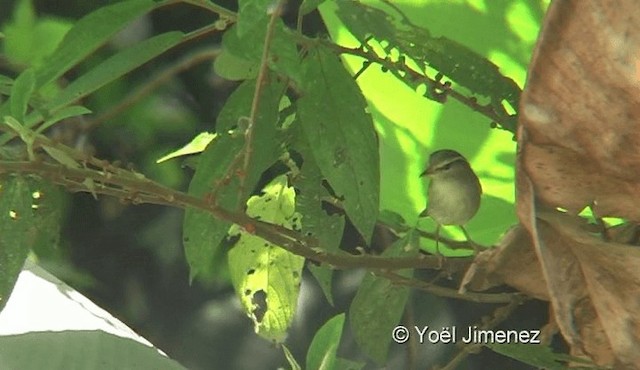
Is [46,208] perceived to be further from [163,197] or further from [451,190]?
[451,190]

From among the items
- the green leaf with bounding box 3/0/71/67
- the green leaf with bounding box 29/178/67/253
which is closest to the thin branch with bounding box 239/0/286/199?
the green leaf with bounding box 29/178/67/253

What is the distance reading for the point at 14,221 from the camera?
42cm

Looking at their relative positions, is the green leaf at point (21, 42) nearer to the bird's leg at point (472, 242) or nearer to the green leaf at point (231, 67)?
the green leaf at point (231, 67)

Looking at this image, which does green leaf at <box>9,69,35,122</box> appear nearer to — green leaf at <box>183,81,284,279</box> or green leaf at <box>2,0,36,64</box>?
green leaf at <box>183,81,284,279</box>

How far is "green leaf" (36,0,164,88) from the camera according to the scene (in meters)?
0.39

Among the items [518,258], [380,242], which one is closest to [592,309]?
[518,258]

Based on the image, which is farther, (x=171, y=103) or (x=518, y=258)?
(x=171, y=103)

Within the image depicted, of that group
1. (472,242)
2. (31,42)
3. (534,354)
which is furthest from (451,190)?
(31,42)

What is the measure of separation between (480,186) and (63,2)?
615mm

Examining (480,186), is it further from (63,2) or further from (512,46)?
(63,2)

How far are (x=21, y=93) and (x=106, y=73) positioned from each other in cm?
3

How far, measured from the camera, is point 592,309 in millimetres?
357

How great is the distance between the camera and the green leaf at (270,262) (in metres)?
0.57

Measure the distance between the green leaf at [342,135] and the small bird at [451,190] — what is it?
0.09m
